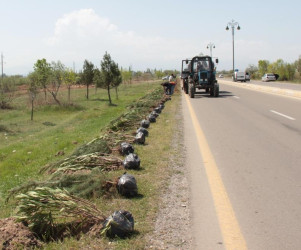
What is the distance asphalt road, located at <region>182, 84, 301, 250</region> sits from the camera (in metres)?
3.93

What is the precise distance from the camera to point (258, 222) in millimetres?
4227

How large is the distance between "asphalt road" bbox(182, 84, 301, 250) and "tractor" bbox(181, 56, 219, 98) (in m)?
15.1

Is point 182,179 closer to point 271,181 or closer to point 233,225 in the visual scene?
point 271,181

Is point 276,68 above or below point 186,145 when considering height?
above

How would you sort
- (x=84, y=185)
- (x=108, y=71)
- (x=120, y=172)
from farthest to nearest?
1. (x=108, y=71)
2. (x=120, y=172)
3. (x=84, y=185)

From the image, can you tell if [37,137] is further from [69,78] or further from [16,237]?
[69,78]

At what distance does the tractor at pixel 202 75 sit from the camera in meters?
25.9

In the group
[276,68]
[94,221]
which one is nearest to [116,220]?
[94,221]

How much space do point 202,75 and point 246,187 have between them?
21.4 meters

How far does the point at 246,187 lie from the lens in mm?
5520

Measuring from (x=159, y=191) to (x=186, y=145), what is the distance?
12.0 ft

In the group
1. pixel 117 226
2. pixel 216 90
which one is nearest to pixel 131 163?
pixel 117 226

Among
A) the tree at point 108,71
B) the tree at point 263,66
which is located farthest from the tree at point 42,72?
the tree at point 263,66

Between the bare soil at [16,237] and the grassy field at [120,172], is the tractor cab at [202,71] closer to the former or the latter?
the grassy field at [120,172]
